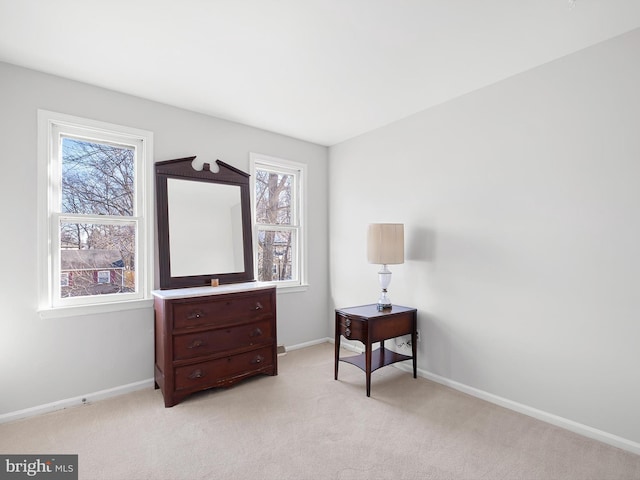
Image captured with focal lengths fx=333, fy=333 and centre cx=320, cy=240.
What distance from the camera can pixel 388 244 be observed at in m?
3.11

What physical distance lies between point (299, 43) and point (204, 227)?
187 cm

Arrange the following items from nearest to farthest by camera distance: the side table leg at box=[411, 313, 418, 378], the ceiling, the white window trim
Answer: the ceiling → the side table leg at box=[411, 313, 418, 378] → the white window trim

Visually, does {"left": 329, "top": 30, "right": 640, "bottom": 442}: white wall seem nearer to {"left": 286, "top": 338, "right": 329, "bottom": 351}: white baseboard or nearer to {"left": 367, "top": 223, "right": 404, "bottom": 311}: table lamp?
{"left": 367, "top": 223, "right": 404, "bottom": 311}: table lamp

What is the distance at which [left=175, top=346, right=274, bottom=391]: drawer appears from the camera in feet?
8.77

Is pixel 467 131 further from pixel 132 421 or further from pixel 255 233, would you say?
pixel 132 421

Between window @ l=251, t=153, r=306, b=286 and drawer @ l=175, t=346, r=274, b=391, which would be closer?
drawer @ l=175, t=346, r=274, b=391

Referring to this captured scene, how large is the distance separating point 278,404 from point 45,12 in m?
2.97

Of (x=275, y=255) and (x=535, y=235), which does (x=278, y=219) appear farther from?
(x=535, y=235)

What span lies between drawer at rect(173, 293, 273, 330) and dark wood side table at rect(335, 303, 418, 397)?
72 centimetres

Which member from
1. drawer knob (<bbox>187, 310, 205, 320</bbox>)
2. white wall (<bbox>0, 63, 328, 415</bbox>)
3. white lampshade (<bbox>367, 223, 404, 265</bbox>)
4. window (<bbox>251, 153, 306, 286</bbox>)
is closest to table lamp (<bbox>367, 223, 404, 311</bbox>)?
white lampshade (<bbox>367, 223, 404, 265</bbox>)

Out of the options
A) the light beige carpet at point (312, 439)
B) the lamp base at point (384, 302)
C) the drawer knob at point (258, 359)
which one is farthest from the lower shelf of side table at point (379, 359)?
the drawer knob at point (258, 359)

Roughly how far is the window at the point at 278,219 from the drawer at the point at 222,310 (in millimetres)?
667

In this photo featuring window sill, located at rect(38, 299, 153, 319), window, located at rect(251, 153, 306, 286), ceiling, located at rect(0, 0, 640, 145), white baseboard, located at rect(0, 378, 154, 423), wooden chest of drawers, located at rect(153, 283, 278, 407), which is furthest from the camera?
window, located at rect(251, 153, 306, 286)

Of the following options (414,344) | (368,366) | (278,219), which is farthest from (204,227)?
(414,344)
